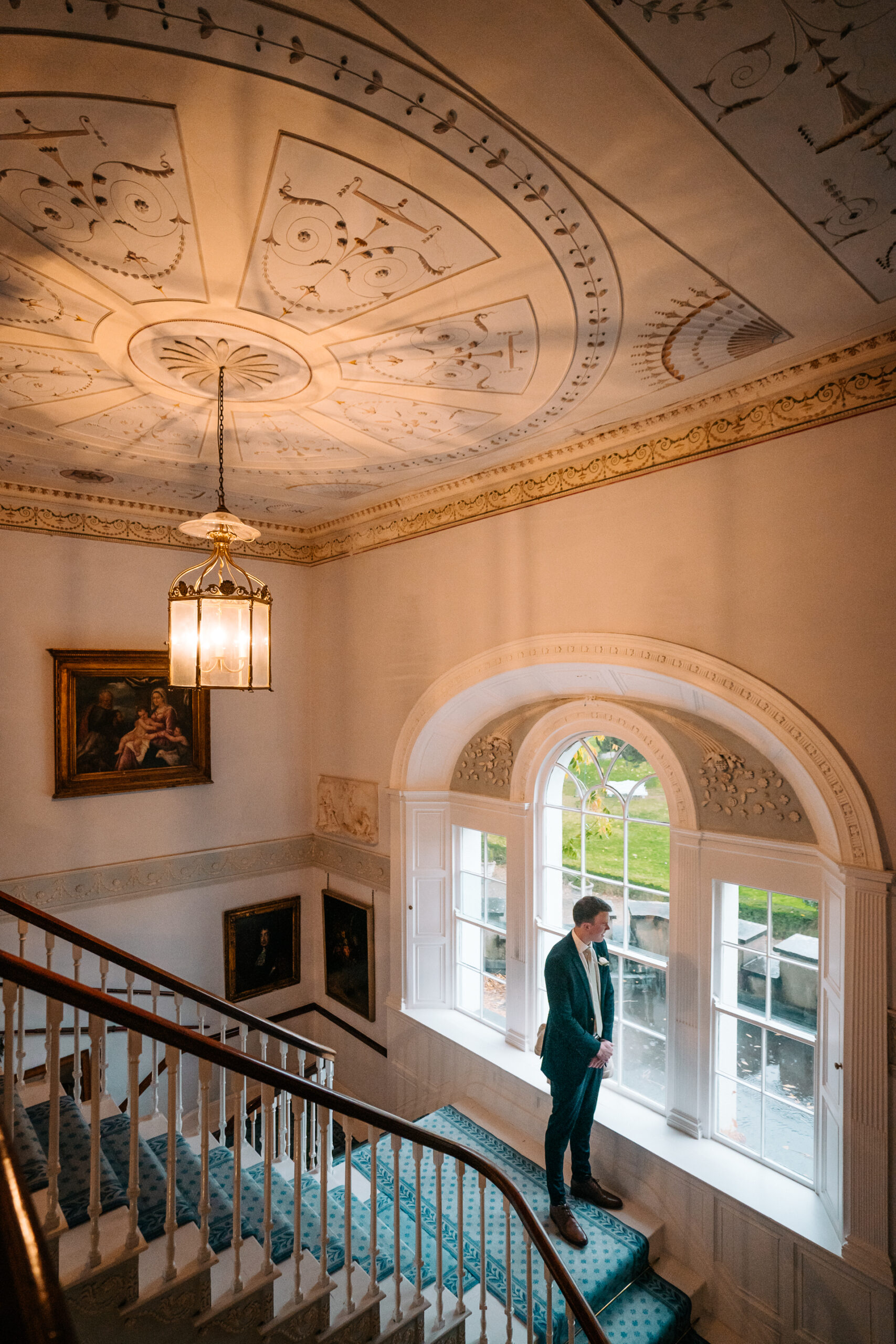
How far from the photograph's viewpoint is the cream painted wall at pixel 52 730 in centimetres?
576

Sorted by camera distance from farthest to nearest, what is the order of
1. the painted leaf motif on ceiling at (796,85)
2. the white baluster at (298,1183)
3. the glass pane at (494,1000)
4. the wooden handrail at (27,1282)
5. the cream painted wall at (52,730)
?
the glass pane at (494,1000) < the cream painted wall at (52,730) < the white baluster at (298,1183) < the painted leaf motif on ceiling at (796,85) < the wooden handrail at (27,1282)

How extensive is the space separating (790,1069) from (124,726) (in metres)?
5.84

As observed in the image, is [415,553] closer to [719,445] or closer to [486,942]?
[719,445]

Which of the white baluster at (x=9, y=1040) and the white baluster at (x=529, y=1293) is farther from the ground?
the white baluster at (x=9, y=1040)

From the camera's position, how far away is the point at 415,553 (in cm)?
625

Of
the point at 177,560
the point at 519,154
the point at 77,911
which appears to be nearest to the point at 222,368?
the point at 519,154

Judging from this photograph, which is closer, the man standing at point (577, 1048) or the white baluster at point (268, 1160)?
the white baluster at point (268, 1160)

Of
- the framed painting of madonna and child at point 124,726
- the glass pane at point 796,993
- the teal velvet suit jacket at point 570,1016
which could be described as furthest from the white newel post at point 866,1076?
the framed painting of madonna and child at point 124,726

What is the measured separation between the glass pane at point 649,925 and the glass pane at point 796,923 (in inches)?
31.7

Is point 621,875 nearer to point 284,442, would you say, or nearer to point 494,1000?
point 494,1000

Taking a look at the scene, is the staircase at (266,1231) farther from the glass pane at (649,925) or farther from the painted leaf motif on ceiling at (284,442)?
the painted leaf motif on ceiling at (284,442)

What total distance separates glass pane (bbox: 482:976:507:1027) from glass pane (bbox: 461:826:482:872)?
3.31 ft

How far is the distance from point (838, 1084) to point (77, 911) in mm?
5855

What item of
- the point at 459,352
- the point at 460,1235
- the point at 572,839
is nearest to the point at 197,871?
the point at 572,839
